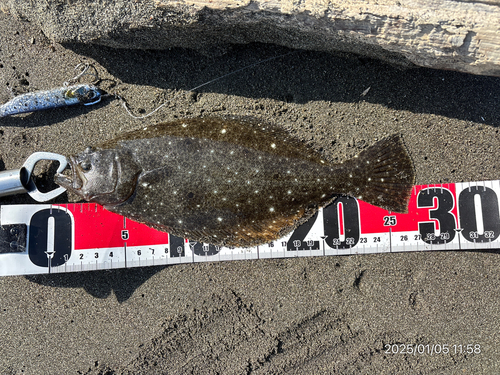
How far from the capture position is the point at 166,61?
271cm

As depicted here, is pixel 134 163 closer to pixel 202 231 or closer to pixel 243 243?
pixel 202 231

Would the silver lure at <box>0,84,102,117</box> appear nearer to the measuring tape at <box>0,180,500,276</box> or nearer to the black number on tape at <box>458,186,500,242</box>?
the measuring tape at <box>0,180,500,276</box>

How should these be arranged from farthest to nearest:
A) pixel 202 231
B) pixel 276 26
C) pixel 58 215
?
1. pixel 58 215
2. pixel 202 231
3. pixel 276 26

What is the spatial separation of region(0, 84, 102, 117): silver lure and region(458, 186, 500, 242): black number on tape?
3264 mm

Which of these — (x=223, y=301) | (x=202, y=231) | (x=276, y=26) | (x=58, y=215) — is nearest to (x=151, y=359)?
(x=223, y=301)

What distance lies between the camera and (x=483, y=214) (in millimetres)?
2602

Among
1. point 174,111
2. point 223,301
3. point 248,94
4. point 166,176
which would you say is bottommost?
point 223,301

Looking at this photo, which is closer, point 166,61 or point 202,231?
point 202,231

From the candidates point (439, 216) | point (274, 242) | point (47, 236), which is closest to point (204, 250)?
point (274, 242)

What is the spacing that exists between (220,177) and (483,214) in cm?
220

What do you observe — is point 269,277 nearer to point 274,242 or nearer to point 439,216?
point 274,242

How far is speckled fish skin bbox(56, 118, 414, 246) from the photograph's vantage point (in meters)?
2.31

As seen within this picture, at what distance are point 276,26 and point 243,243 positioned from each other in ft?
5.53

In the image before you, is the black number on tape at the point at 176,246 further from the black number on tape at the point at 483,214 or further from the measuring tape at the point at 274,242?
the black number on tape at the point at 483,214
